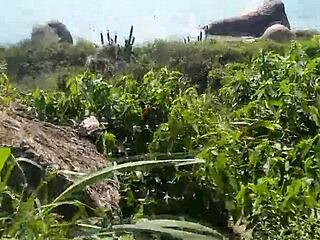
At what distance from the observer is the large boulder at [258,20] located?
18.0 metres

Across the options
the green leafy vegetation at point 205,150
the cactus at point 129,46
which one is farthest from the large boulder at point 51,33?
the green leafy vegetation at point 205,150

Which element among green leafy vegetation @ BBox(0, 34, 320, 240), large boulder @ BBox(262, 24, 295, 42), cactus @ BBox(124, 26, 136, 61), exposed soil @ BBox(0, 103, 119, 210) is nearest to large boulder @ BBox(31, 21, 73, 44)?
cactus @ BBox(124, 26, 136, 61)

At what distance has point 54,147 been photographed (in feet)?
7.30

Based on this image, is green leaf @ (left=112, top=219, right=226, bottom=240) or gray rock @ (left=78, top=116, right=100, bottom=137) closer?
green leaf @ (left=112, top=219, right=226, bottom=240)

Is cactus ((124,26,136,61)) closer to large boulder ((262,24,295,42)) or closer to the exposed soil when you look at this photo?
large boulder ((262,24,295,42))

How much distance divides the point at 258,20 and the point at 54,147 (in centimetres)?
1657

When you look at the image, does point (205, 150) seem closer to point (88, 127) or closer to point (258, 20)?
point (88, 127)

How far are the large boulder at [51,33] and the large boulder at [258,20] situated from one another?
506 cm

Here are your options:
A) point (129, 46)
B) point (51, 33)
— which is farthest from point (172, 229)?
point (51, 33)

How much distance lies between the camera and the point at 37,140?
2170 millimetres

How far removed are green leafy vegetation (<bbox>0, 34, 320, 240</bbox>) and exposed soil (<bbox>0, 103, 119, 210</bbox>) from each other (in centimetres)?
6

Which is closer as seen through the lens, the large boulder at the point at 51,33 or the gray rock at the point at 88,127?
the gray rock at the point at 88,127

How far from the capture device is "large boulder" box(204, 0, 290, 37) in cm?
1802

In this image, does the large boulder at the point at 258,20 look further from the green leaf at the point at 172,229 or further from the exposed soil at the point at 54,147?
the green leaf at the point at 172,229
